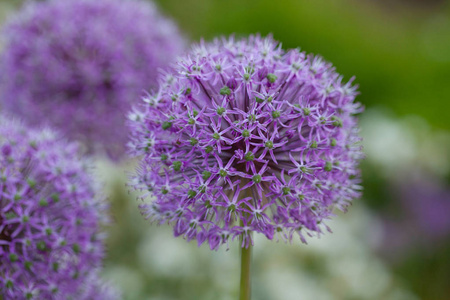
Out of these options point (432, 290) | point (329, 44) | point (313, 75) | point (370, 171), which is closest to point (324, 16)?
→ point (329, 44)

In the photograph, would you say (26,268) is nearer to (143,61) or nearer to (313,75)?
Answer: (313,75)

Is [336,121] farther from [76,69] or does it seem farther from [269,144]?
[76,69]

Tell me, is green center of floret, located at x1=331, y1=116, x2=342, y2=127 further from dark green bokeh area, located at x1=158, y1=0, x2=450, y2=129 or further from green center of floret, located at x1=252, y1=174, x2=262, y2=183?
dark green bokeh area, located at x1=158, y1=0, x2=450, y2=129

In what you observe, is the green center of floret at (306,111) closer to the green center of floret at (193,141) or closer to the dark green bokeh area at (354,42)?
the green center of floret at (193,141)

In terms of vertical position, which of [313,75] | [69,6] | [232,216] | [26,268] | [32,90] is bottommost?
[26,268]

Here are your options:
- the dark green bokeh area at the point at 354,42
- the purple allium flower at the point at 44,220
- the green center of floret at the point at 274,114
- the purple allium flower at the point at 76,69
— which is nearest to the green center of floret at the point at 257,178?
the green center of floret at the point at 274,114

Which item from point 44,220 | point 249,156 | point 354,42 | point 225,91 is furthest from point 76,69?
point 354,42
